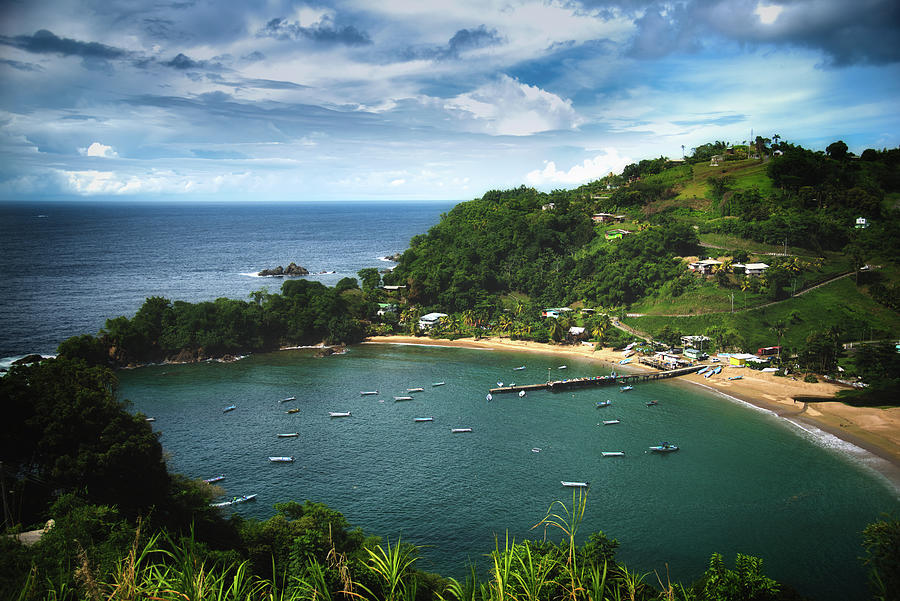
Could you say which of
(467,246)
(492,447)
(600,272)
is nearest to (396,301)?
(467,246)

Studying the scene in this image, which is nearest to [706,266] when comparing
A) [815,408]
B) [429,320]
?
[815,408]

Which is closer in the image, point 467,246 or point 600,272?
point 600,272

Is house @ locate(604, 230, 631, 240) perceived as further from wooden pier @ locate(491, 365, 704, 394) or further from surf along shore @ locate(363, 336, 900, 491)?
wooden pier @ locate(491, 365, 704, 394)

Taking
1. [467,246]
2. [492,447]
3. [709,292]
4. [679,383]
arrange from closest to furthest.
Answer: [492,447] < [679,383] < [709,292] < [467,246]

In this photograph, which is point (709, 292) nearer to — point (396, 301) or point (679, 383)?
point (679, 383)

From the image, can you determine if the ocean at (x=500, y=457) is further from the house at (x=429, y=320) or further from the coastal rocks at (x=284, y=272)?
the coastal rocks at (x=284, y=272)

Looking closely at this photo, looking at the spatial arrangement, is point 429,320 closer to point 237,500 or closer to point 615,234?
point 615,234
